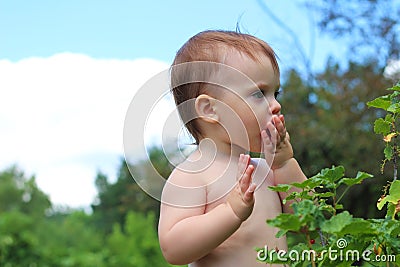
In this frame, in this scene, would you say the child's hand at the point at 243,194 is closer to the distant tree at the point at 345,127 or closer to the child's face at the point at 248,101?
the child's face at the point at 248,101

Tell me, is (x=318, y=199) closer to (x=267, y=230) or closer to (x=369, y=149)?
(x=267, y=230)

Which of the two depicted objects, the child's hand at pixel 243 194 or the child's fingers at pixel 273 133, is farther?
the child's fingers at pixel 273 133

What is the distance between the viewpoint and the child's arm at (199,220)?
1.26 metres

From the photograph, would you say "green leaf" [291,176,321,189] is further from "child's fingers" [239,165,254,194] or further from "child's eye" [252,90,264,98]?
"child's eye" [252,90,264,98]

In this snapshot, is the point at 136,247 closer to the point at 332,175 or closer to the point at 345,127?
the point at 345,127

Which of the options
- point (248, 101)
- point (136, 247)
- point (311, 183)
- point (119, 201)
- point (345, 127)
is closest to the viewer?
point (311, 183)

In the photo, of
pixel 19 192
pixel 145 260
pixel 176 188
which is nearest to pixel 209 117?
pixel 176 188

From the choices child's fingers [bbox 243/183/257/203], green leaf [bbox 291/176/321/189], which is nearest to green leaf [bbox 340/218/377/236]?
green leaf [bbox 291/176/321/189]

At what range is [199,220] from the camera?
4.41 feet

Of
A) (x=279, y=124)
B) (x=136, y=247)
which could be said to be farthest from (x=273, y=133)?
(x=136, y=247)

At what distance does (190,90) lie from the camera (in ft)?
5.00

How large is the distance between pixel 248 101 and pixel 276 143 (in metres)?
0.12

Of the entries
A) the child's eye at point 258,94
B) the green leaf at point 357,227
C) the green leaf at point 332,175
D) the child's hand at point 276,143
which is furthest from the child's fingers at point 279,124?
the green leaf at point 357,227

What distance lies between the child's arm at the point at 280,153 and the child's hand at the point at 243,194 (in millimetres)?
148
